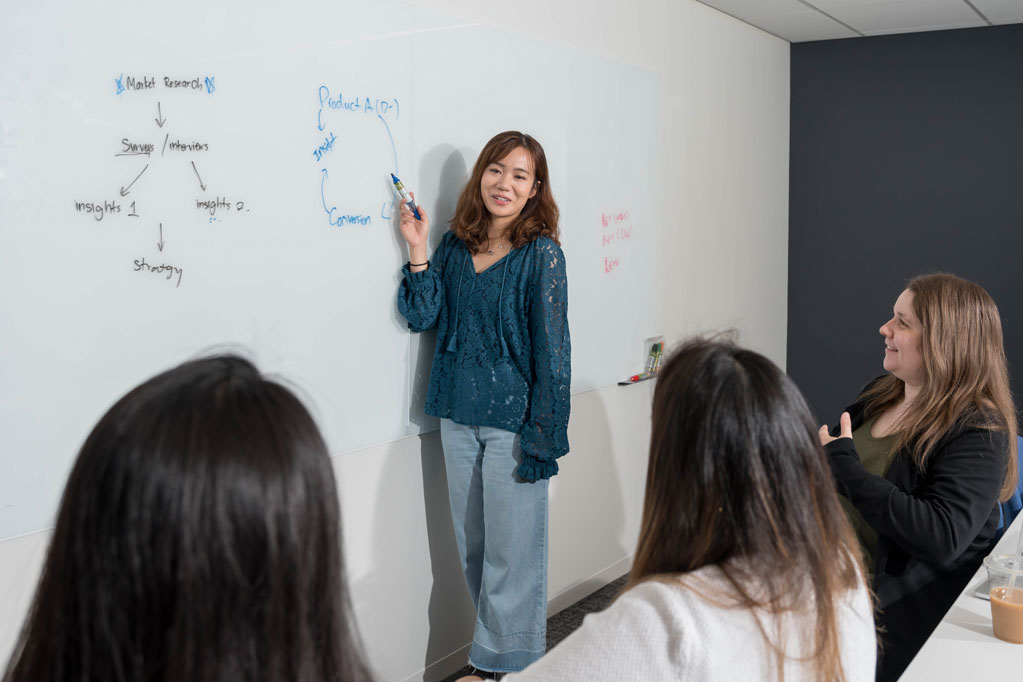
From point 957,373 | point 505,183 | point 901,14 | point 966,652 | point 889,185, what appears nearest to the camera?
point 966,652

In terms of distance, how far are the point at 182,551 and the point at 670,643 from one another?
546mm

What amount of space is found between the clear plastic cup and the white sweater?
2.53ft

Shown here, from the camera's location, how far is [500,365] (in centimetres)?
246

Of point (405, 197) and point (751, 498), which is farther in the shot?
point (405, 197)

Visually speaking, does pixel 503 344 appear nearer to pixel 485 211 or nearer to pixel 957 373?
pixel 485 211

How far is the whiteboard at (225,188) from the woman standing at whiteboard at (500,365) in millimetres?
110

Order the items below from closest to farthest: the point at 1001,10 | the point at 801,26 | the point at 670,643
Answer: the point at 670,643
the point at 1001,10
the point at 801,26

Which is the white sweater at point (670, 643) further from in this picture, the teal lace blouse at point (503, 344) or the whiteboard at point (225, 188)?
the teal lace blouse at point (503, 344)

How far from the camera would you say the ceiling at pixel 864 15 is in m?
3.99

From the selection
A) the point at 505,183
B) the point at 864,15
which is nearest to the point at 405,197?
the point at 505,183

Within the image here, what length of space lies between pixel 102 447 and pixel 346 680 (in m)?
0.25

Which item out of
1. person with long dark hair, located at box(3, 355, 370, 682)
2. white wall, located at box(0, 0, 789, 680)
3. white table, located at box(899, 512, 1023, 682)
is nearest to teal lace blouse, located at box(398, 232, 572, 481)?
white wall, located at box(0, 0, 789, 680)

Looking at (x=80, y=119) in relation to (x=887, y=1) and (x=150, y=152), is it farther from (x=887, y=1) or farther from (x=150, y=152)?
(x=887, y=1)

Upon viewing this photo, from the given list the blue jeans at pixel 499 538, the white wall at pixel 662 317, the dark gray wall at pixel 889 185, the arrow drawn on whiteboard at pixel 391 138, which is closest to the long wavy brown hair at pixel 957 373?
the blue jeans at pixel 499 538
